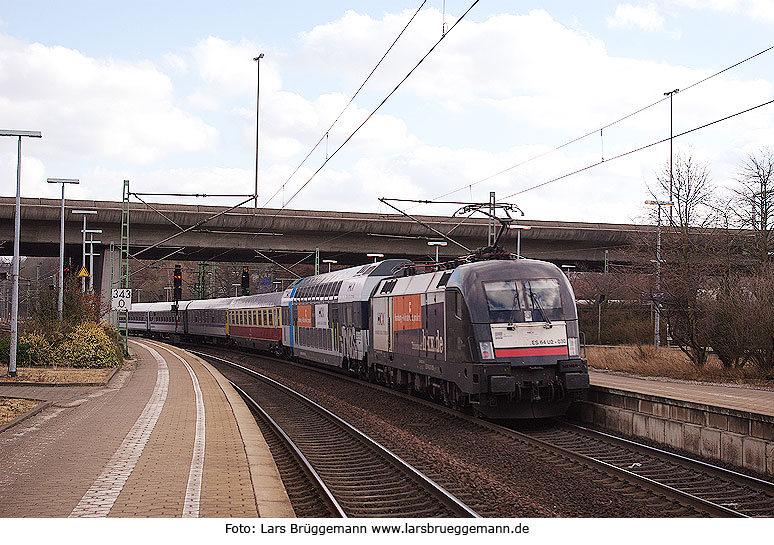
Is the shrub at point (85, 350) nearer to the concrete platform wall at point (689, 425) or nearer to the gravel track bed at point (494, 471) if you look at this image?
the gravel track bed at point (494, 471)

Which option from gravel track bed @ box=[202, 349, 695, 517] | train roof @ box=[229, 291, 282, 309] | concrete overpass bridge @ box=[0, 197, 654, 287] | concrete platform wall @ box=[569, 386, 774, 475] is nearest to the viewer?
gravel track bed @ box=[202, 349, 695, 517]

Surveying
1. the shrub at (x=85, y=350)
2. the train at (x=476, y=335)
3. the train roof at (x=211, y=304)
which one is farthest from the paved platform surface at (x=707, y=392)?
the train roof at (x=211, y=304)

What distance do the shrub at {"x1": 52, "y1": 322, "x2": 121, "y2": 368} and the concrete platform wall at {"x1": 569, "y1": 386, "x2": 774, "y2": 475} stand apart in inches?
734

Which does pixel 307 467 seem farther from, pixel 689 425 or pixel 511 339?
pixel 689 425

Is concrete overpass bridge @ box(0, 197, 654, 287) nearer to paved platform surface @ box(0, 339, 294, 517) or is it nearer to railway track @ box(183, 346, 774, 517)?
paved platform surface @ box(0, 339, 294, 517)

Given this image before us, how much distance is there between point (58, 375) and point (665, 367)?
1894cm

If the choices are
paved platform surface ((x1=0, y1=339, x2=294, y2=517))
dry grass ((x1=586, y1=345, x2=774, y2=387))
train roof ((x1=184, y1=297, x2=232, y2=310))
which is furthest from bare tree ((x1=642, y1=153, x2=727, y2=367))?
train roof ((x1=184, y1=297, x2=232, y2=310))

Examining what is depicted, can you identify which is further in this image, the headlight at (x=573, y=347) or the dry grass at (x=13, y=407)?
the dry grass at (x=13, y=407)

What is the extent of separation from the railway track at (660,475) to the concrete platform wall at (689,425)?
2.65 feet

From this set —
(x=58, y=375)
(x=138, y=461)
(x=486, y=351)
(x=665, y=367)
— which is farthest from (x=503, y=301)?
(x=58, y=375)

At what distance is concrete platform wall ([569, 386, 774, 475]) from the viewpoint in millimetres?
12125

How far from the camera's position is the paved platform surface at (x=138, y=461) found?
8844 millimetres

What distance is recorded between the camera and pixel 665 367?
27.3 metres
